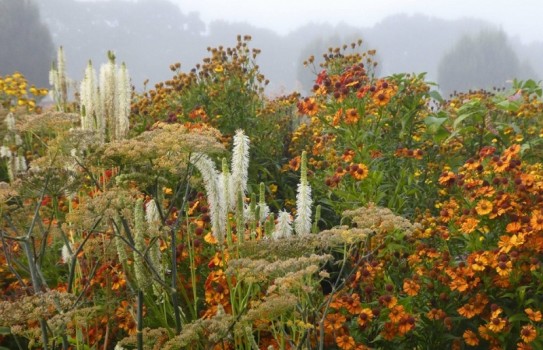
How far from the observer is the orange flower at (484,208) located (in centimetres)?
332

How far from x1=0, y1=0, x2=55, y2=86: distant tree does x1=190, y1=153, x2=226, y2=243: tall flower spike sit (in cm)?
4507

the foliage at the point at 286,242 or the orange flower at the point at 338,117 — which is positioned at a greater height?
the orange flower at the point at 338,117

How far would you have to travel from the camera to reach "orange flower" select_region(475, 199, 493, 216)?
10.9 ft

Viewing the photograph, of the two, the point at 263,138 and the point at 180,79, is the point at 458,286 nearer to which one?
the point at 263,138

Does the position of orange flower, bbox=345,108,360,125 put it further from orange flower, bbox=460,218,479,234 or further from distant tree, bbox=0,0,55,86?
distant tree, bbox=0,0,55,86

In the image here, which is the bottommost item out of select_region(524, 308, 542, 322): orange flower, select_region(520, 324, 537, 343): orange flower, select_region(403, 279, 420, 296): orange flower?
select_region(520, 324, 537, 343): orange flower

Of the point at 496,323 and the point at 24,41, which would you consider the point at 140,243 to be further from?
the point at 24,41

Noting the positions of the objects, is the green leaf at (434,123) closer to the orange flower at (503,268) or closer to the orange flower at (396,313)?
the orange flower at (503,268)

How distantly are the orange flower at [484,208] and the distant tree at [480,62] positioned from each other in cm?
6888

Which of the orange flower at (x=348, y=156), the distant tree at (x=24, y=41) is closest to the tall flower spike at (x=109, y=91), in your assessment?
the orange flower at (x=348, y=156)

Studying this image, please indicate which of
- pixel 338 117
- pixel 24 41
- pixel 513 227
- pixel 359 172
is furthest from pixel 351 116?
pixel 24 41

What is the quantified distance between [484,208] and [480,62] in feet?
229

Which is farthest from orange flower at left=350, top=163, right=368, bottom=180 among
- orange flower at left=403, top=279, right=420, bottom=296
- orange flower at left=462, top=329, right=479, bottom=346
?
orange flower at left=462, top=329, right=479, bottom=346

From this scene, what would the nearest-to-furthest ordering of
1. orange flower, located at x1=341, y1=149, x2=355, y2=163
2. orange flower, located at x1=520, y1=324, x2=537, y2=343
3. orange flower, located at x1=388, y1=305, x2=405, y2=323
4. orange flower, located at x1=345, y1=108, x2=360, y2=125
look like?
orange flower, located at x1=520, y1=324, x2=537, y2=343 < orange flower, located at x1=388, y1=305, x2=405, y2=323 < orange flower, located at x1=341, y1=149, x2=355, y2=163 < orange flower, located at x1=345, y1=108, x2=360, y2=125
